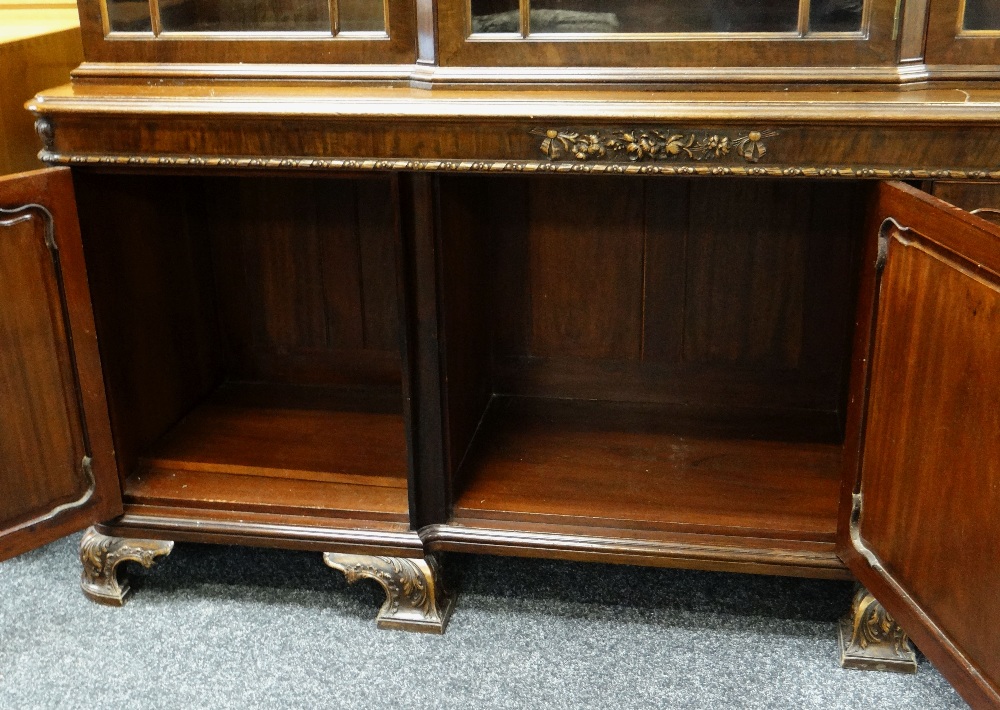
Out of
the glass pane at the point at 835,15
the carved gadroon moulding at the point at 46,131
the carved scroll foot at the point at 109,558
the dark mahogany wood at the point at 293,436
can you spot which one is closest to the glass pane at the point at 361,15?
the carved gadroon moulding at the point at 46,131

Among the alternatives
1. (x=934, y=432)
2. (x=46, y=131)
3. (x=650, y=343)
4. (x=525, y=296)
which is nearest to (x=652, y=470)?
(x=650, y=343)

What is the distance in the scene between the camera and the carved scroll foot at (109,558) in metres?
1.66

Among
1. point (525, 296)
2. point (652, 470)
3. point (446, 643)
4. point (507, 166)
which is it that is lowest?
point (446, 643)

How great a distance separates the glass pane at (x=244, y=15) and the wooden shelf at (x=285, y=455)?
67 centimetres

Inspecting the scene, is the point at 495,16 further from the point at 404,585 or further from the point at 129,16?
the point at 404,585

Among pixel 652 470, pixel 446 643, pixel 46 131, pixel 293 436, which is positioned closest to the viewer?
pixel 46 131

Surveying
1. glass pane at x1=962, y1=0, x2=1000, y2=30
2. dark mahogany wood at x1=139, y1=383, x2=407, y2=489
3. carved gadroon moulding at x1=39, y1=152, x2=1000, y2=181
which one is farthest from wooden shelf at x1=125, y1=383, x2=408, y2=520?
glass pane at x1=962, y1=0, x2=1000, y2=30

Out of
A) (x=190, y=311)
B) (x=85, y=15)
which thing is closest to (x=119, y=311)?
(x=190, y=311)

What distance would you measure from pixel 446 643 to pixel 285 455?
1.39 ft

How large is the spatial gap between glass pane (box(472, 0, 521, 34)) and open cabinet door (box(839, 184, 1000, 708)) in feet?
1.68

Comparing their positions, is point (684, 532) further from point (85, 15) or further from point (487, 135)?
point (85, 15)

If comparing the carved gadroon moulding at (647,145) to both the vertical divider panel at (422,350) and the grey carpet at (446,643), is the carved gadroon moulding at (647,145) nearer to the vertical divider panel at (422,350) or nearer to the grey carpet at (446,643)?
the vertical divider panel at (422,350)

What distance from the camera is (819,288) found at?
71.1 inches

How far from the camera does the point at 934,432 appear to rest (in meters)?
1.20
